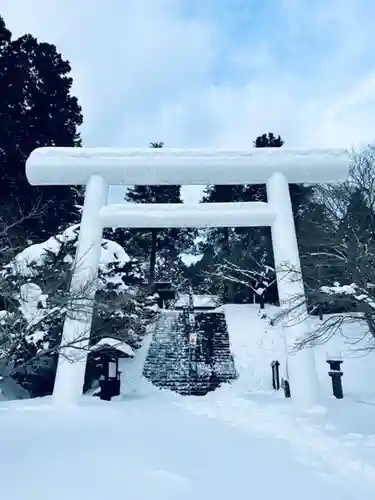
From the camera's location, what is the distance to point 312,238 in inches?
477

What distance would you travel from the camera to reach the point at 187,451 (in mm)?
4168

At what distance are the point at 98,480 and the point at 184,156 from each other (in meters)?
5.67

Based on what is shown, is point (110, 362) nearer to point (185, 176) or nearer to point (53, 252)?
point (53, 252)

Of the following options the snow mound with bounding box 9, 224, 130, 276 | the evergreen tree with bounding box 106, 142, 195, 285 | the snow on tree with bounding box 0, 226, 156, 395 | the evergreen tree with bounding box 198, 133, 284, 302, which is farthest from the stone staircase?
the evergreen tree with bounding box 106, 142, 195, 285

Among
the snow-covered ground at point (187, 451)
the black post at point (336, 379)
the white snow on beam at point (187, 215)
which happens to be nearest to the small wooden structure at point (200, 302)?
the black post at point (336, 379)

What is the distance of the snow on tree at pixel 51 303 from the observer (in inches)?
248

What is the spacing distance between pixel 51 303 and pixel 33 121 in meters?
7.69

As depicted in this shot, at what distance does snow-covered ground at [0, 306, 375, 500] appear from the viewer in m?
3.09

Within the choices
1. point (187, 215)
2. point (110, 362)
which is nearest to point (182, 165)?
point (187, 215)

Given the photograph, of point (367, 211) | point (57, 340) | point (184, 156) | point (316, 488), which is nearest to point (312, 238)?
point (367, 211)

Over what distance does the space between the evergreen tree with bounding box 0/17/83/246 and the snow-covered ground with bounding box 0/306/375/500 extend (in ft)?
19.6

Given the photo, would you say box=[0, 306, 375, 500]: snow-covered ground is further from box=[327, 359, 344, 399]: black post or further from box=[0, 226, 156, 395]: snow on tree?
box=[0, 226, 156, 395]: snow on tree

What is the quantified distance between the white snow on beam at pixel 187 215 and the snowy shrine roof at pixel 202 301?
11662mm

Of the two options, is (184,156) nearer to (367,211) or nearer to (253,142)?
(367,211)
